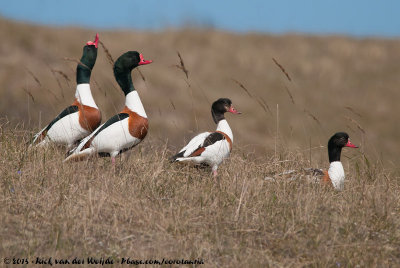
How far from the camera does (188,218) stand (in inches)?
181

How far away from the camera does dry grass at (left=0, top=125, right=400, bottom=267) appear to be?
13.7ft

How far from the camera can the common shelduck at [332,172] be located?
5.86m

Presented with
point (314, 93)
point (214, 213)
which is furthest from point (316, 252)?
point (314, 93)

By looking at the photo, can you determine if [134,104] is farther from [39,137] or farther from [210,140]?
[39,137]

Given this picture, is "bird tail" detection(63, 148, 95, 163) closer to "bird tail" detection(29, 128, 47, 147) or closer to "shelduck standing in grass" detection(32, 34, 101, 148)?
"shelduck standing in grass" detection(32, 34, 101, 148)

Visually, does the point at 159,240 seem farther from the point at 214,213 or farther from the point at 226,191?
the point at 226,191

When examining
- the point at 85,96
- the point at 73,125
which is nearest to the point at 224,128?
the point at 85,96

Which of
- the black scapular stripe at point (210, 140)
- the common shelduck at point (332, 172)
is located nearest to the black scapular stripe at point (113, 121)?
the black scapular stripe at point (210, 140)

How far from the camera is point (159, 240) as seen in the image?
4.24 metres

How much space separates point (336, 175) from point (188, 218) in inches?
93.9

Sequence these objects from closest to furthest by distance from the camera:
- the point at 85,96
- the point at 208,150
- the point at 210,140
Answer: the point at 208,150, the point at 210,140, the point at 85,96

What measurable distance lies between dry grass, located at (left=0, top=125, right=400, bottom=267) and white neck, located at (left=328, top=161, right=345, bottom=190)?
41cm

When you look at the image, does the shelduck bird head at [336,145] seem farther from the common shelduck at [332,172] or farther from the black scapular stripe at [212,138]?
the black scapular stripe at [212,138]

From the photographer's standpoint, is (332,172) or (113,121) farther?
(332,172)
